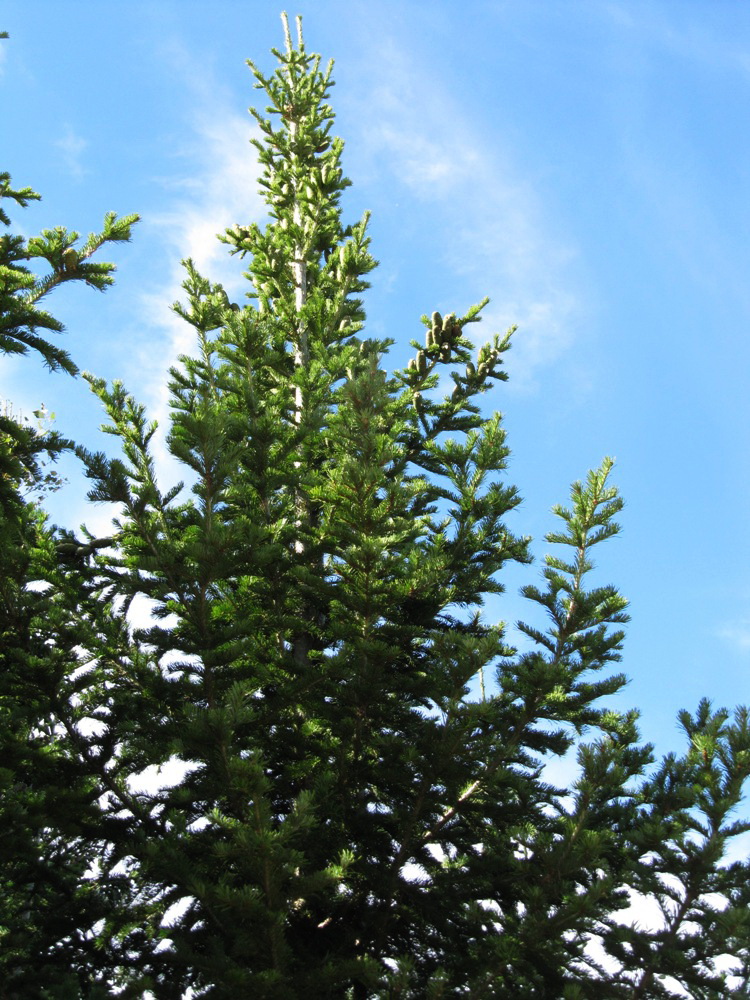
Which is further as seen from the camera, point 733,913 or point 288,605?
point 288,605

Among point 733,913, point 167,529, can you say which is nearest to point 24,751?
point 167,529

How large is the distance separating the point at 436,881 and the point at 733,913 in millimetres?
2188

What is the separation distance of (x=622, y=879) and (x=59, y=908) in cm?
395

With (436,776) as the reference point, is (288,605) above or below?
above

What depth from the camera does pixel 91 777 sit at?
22.1 ft

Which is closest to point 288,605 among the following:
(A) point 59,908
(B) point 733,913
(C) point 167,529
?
(C) point 167,529

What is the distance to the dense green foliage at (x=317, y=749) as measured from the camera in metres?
5.46

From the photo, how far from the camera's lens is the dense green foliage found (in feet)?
17.9

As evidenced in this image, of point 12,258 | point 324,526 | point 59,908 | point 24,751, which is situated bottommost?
point 59,908

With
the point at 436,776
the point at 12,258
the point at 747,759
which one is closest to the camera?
the point at 747,759

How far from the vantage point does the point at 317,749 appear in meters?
6.84

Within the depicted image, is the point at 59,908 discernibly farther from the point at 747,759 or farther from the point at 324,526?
the point at 747,759

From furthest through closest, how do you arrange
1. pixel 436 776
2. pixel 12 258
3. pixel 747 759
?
pixel 12 258 → pixel 436 776 → pixel 747 759

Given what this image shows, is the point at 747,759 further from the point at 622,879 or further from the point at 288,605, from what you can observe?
the point at 288,605
